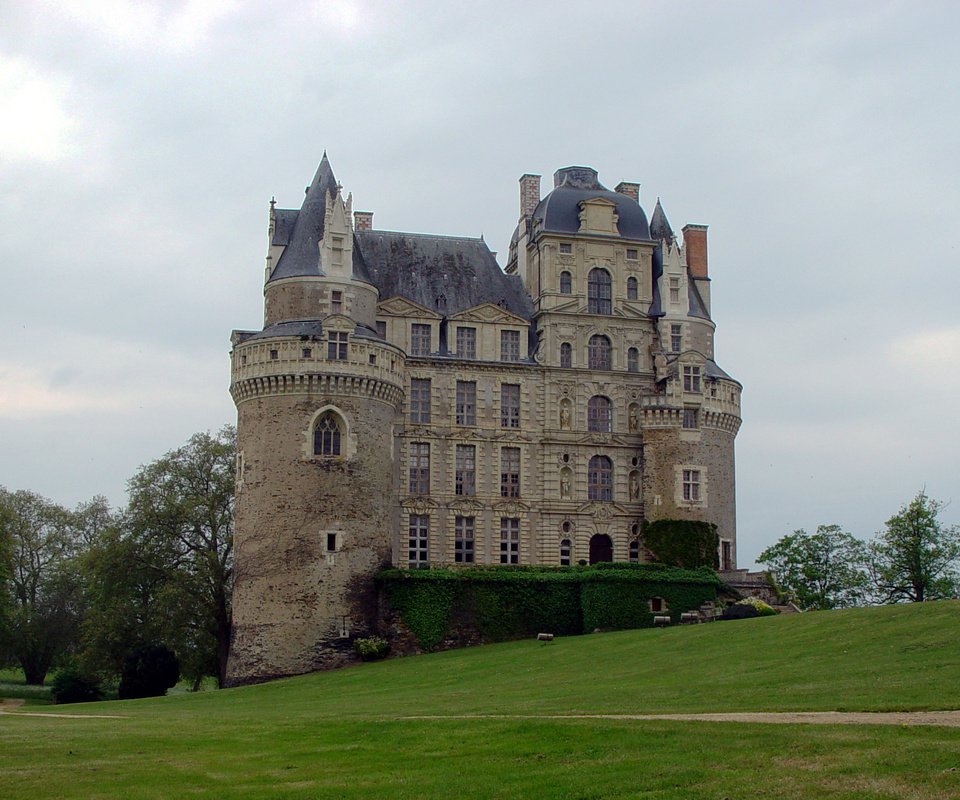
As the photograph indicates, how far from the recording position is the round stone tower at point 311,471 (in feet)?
179

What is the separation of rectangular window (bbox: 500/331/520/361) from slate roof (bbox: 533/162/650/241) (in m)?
5.52

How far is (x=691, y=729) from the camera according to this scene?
23.7 meters

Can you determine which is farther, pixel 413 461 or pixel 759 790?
pixel 413 461

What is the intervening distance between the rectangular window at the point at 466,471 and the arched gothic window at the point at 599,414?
5872 millimetres

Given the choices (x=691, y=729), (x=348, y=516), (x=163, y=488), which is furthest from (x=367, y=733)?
(x=163, y=488)

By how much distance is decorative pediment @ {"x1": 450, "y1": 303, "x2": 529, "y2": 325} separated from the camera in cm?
6225

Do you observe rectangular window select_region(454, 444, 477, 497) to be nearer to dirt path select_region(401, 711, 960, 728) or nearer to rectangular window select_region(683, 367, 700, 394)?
rectangular window select_region(683, 367, 700, 394)

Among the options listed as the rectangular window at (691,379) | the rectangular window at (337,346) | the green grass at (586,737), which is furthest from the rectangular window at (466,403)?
the green grass at (586,737)

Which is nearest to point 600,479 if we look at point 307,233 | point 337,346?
point 337,346

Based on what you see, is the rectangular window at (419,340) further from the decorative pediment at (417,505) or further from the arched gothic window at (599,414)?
the arched gothic window at (599,414)

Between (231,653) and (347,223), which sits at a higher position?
(347,223)

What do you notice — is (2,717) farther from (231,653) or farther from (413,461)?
(413,461)

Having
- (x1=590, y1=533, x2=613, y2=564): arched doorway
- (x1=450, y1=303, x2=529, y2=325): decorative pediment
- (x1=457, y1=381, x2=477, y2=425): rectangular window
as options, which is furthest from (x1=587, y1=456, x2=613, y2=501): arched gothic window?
(x1=450, y1=303, x2=529, y2=325): decorative pediment

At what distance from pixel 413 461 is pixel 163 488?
14.3 metres
